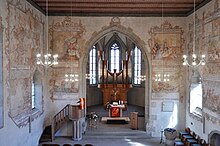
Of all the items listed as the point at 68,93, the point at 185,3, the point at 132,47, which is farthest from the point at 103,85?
the point at 185,3

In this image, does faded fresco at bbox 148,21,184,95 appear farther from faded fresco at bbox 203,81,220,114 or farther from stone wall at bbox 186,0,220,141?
faded fresco at bbox 203,81,220,114

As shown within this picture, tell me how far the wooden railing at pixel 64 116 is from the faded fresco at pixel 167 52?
523 centimetres

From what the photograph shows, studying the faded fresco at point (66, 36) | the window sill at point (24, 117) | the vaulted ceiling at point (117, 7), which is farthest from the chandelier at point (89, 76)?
the window sill at point (24, 117)

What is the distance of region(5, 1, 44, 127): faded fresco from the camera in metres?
11.9

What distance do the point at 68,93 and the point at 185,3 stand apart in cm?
889

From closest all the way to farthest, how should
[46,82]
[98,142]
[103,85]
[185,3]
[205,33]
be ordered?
[205,33] → [185,3] → [98,142] → [46,82] → [103,85]

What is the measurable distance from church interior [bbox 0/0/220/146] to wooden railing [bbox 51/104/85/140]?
60mm

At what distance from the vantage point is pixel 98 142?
54.0 ft

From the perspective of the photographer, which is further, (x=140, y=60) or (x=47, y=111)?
(x=140, y=60)

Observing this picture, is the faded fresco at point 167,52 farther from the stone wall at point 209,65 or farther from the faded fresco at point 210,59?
the faded fresco at point 210,59

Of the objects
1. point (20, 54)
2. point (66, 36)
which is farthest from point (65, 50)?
point (20, 54)

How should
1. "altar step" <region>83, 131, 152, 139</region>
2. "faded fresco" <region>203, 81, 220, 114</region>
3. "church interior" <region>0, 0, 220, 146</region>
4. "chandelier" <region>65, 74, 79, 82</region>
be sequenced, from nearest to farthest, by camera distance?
"faded fresco" <region>203, 81, 220, 114</region> < "church interior" <region>0, 0, 220, 146</region> < "altar step" <region>83, 131, 152, 139</region> < "chandelier" <region>65, 74, 79, 82</region>

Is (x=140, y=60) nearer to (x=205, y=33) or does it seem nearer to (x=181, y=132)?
(x=181, y=132)

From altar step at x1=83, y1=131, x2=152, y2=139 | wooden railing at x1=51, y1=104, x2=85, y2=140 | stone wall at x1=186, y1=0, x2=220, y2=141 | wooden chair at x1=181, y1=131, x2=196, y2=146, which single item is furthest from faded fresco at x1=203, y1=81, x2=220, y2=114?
wooden railing at x1=51, y1=104, x2=85, y2=140
